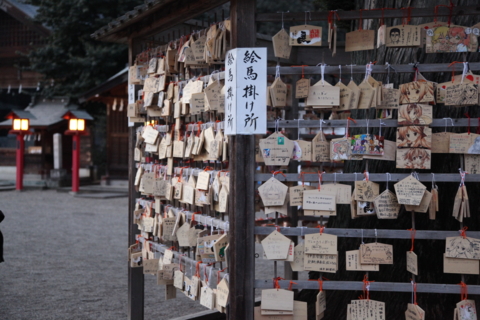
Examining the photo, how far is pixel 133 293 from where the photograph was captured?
511 cm

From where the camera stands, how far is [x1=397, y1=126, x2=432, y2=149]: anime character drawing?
10.6ft

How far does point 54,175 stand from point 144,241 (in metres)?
17.2

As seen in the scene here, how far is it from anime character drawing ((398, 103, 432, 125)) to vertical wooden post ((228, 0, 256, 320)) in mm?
873

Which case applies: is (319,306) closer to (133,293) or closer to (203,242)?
(203,242)

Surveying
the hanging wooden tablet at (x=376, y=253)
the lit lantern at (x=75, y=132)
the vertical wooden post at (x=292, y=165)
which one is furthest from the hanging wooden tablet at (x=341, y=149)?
the lit lantern at (x=75, y=132)

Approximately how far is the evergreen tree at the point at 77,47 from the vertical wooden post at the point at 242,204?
56.3 feet

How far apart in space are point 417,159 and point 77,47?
19285 millimetres

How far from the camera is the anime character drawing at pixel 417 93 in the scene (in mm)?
3262

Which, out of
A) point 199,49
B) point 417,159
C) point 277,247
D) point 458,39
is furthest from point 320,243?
point 199,49

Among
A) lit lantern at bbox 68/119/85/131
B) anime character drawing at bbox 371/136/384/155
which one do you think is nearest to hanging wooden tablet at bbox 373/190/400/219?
anime character drawing at bbox 371/136/384/155

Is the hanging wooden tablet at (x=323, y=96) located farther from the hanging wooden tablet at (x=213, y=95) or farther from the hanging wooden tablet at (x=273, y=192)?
the hanging wooden tablet at (x=213, y=95)

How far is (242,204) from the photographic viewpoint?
11.1 ft

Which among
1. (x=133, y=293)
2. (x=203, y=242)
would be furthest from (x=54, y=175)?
(x=203, y=242)

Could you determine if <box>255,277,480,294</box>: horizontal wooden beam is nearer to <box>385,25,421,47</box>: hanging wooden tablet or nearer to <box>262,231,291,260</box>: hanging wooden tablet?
<box>262,231,291,260</box>: hanging wooden tablet
